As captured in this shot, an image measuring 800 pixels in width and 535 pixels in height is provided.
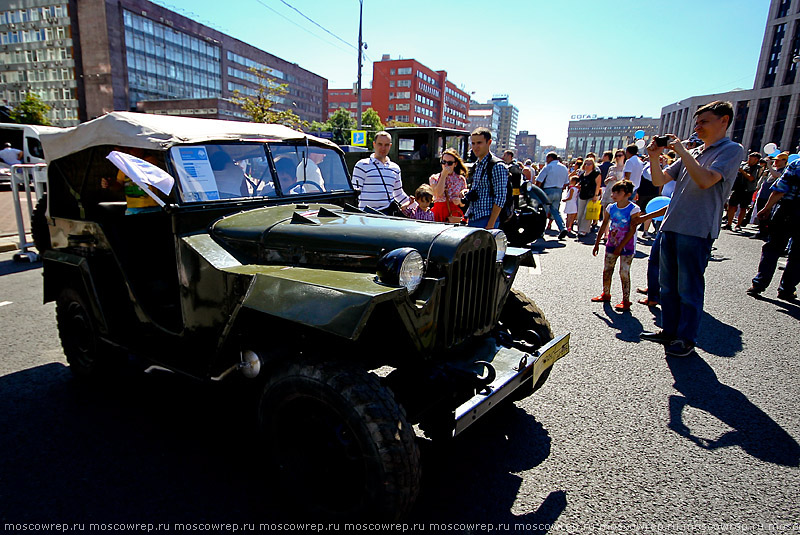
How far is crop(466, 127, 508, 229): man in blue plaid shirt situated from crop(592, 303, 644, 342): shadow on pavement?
1.76 m

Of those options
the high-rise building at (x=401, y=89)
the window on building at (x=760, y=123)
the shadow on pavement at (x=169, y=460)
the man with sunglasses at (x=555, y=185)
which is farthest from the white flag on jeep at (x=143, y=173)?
the high-rise building at (x=401, y=89)

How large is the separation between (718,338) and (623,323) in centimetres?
90

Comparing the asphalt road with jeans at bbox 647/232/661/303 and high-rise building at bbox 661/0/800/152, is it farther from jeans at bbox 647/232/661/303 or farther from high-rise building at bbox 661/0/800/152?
high-rise building at bbox 661/0/800/152

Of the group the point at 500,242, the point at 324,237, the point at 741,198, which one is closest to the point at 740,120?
the point at 741,198

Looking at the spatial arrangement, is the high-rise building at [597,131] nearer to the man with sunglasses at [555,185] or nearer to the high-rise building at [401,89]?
the high-rise building at [401,89]

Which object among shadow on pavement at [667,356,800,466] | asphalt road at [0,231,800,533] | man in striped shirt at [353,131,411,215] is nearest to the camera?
asphalt road at [0,231,800,533]

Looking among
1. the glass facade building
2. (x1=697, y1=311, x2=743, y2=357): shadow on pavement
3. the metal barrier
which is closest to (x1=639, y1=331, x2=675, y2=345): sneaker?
(x1=697, y1=311, x2=743, y2=357): shadow on pavement

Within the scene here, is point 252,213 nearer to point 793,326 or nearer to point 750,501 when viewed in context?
point 750,501

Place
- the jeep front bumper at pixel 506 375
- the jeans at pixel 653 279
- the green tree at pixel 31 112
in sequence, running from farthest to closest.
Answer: the green tree at pixel 31 112
the jeans at pixel 653 279
the jeep front bumper at pixel 506 375

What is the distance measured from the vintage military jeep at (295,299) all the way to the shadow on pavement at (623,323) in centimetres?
206

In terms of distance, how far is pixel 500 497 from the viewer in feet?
7.78

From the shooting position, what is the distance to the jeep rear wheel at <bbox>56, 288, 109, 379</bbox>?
11.3 ft

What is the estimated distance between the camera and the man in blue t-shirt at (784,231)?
5.88m

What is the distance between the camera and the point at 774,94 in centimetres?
4834
